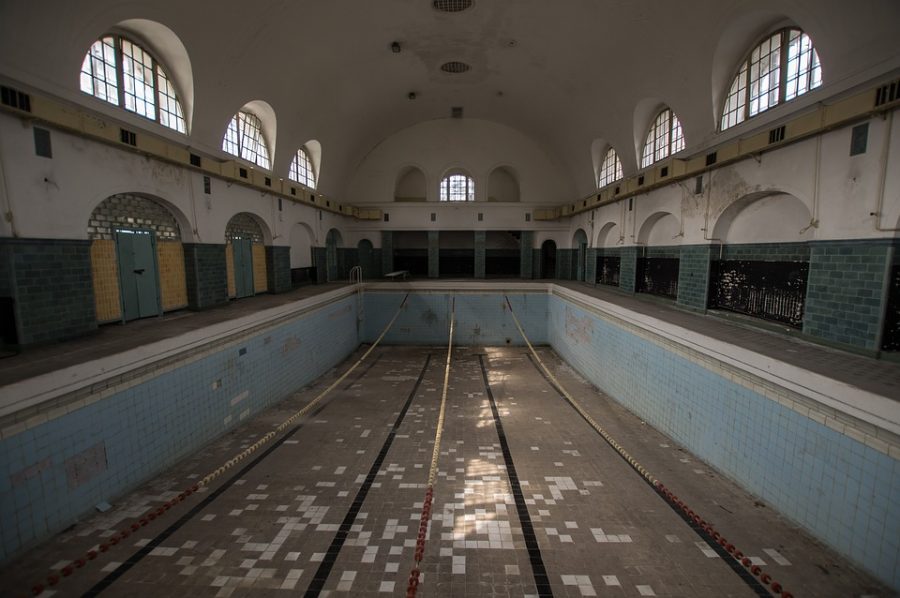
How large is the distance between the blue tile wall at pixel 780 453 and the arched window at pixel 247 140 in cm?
897

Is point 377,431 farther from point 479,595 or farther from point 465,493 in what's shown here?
point 479,595

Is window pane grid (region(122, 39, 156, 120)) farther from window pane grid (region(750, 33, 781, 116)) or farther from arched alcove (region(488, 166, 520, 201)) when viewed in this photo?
arched alcove (region(488, 166, 520, 201))

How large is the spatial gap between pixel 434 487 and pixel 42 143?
19.7ft

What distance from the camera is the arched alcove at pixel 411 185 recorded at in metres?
16.4

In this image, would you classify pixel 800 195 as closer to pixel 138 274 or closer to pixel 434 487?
pixel 434 487

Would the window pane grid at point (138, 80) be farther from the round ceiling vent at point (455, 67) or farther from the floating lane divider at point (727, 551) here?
the floating lane divider at point (727, 551)

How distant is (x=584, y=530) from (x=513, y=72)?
36.3 feet

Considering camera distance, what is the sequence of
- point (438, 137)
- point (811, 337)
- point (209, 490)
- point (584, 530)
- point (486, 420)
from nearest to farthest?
Answer: point (584, 530) < point (209, 490) < point (811, 337) < point (486, 420) < point (438, 137)

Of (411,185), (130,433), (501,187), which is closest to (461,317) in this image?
(501,187)

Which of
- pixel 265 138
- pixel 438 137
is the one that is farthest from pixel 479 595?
pixel 438 137

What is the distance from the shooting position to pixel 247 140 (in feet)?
29.3

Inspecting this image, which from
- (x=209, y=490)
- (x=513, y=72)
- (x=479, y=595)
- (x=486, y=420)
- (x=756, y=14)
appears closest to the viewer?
(x=479, y=595)

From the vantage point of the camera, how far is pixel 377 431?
5844mm

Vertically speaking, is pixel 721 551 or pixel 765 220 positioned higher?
pixel 765 220
